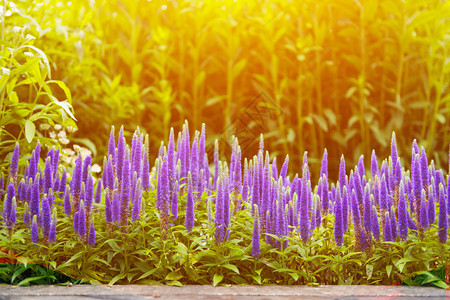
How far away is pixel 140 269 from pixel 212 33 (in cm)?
348

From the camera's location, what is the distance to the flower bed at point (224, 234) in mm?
2326

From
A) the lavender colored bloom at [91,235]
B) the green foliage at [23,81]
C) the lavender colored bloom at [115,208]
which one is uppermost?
the green foliage at [23,81]

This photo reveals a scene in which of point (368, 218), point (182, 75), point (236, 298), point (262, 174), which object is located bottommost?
point (236, 298)

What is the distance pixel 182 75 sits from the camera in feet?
17.5

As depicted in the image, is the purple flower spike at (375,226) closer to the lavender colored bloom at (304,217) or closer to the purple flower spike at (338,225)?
the purple flower spike at (338,225)

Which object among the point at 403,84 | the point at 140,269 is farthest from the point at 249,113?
the point at 140,269

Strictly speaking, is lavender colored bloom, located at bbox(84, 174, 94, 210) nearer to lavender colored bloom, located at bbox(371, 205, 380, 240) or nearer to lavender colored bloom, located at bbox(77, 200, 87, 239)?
lavender colored bloom, located at bbox(77, 200, 87, 239)

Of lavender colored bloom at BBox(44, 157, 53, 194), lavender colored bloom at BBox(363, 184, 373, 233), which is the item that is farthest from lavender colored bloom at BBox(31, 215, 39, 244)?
lavender colored bloom at BBox(363, 184, 373, 233)

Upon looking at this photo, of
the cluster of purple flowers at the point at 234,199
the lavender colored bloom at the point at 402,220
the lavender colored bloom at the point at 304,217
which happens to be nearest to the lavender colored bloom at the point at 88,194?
the cluster of purple flowers at the point at 234,199

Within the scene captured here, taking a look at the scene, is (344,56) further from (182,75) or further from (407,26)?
(182,75)

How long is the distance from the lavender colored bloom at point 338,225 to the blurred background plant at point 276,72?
2.44 m

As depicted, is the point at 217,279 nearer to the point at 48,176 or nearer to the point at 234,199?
the point at 234,199

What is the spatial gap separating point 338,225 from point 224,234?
1.69 ft

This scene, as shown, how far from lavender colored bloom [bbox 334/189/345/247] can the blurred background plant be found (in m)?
2.44
